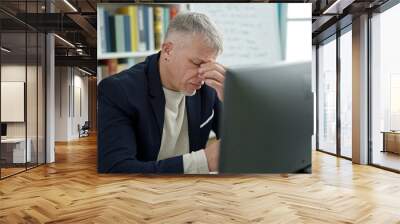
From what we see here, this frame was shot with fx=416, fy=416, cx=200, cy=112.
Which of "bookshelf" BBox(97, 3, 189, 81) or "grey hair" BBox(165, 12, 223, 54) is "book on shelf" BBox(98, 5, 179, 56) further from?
"grey hair" BBox(165, 12, 223, 54)

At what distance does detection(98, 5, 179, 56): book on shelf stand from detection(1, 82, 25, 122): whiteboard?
5.13 feet

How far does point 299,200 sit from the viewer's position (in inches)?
184

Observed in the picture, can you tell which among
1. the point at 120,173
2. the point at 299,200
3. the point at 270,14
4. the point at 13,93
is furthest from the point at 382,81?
the point at 13,93

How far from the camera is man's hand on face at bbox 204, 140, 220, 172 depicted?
19.5 feet

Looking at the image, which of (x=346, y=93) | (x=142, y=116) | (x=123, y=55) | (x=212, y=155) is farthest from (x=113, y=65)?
(x=346, y=93)

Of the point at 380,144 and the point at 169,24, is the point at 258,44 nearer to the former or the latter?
the point at 169,24

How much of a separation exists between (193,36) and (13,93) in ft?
9.82

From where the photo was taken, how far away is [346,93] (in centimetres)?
887

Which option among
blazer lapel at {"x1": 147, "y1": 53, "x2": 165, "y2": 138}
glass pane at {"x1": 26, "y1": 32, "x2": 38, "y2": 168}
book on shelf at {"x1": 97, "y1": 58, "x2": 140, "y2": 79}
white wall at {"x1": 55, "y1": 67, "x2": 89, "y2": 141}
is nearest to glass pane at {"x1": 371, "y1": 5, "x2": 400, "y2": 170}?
blazer lapel at {"x1": 147, "y1": 53, "x2": 165, "y2": 138}

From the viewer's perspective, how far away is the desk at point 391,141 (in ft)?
23.0

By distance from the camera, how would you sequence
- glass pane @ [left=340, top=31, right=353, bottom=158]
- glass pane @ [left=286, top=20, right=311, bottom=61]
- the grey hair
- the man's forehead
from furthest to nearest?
glass pane @ [left=340, top=31, right=353, bottom=158] → glass pane @ [left=286, top=20, right=311, bottom=61] → the grey hair → the man's forehead

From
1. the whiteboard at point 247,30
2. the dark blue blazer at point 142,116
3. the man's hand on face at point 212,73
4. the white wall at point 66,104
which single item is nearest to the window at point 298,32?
the whiteboard at point 247,30

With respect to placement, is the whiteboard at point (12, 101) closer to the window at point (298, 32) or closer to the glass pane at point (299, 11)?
the window at point (298, 32)

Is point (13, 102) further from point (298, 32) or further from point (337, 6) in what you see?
point (337, 6)
